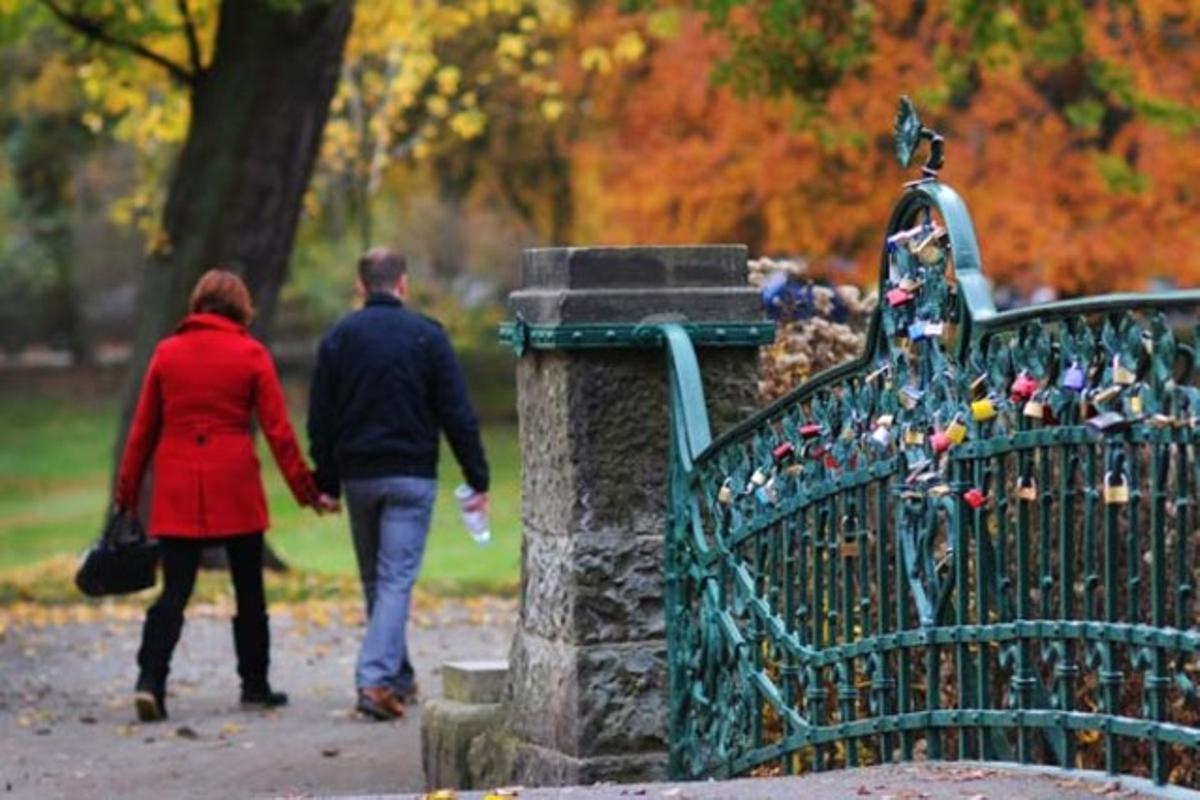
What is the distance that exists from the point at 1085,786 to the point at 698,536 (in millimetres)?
2223

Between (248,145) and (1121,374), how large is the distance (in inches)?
498

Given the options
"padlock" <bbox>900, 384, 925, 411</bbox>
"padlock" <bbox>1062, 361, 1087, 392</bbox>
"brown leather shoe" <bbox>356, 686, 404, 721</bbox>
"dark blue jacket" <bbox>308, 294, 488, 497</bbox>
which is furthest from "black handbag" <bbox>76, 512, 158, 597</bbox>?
"padlock" <bbox>1062, 361, 1087, 392</bbox>

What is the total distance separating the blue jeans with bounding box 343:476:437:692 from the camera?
432 inches

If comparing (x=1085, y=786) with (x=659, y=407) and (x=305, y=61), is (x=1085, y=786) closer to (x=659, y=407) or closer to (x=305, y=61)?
(x=659, y=407)

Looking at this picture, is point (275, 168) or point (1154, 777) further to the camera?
point (275, 168)

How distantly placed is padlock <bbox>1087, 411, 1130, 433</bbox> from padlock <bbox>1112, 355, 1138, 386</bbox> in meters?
0.07

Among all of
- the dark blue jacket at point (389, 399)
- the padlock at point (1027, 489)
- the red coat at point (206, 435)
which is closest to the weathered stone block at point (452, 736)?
the dark blue jacket at point (389, 399)

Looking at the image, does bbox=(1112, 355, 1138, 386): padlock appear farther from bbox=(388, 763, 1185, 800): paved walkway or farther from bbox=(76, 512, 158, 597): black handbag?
bbox=(76, 512, 158, 597): black handbag

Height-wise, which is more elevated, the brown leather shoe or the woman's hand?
the woman's hand

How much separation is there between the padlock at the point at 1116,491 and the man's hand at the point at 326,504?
576 centimetres

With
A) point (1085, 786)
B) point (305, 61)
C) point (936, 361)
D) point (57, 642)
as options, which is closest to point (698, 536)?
point (936, 361)

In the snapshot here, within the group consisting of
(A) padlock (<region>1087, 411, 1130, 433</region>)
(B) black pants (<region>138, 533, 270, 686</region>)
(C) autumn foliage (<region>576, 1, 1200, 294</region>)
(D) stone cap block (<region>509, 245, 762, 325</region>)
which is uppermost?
(C) autumn foliage (<region>576, 1, 1200, 294</region>)

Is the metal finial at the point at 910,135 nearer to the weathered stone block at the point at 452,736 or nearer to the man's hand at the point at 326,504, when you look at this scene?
the weathered stone block at the point at 452,736

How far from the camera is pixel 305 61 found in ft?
58.3
